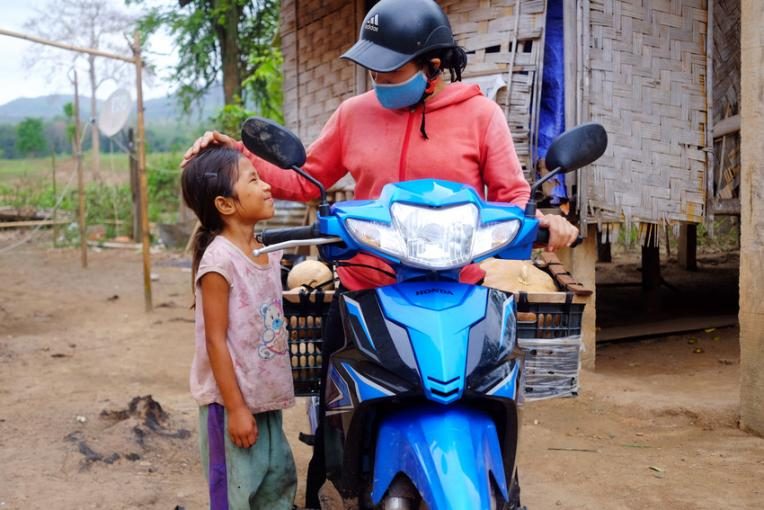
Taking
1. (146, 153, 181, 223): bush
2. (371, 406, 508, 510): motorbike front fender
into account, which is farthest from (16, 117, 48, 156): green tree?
(371, 406, 508, 510): motorbike front fender

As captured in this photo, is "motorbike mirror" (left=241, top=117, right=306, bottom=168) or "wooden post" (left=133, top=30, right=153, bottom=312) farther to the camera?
"wooden post" (left=133, top=30, right=153, bottom=312)

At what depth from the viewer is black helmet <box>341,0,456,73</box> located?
2.42m

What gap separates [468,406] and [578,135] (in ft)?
2.77

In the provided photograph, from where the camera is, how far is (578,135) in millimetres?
2424

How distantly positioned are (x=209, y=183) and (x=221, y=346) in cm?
51

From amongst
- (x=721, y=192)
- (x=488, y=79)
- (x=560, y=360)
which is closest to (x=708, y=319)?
(x=721, y=192)

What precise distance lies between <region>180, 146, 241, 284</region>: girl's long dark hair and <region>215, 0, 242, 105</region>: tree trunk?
47.2ft

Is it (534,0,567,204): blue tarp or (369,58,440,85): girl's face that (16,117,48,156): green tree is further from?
(369,58,440,85): girl's face

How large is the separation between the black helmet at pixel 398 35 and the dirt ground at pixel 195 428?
2158 mm

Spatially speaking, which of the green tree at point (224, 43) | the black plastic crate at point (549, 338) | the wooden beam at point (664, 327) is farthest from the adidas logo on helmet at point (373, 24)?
the green tree at point (224, 43)

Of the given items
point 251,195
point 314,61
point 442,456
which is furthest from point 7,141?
point 442,456

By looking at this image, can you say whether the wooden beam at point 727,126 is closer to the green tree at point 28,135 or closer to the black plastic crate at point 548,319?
the black plastic crate at point 548,319

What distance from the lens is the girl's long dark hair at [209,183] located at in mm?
2684

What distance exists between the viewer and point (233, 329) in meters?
2.64
